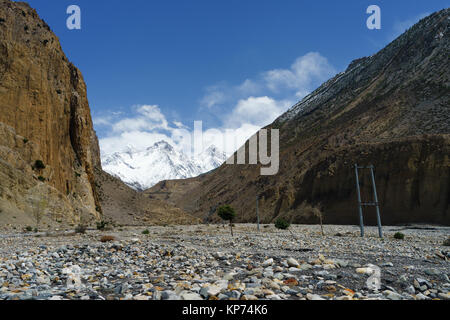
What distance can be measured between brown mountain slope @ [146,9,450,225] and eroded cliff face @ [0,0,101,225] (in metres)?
39.2

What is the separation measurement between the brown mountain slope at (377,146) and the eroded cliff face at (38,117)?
129 feet

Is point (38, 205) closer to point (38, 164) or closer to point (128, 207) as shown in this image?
point (38, 164)

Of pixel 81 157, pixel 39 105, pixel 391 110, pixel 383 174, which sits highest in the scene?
pixel 391 110

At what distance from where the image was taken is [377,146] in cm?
5153

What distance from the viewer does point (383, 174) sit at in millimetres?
47094

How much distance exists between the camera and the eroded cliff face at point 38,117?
37.9m

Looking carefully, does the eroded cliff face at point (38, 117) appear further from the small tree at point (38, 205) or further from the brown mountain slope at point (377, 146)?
the brown mountain slope at point (377, 146)

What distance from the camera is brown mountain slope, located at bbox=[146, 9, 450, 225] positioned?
4228 cm

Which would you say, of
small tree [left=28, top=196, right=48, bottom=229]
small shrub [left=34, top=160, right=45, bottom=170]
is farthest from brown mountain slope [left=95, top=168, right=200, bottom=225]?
small tree [left=28, top=196, right=48, bottom=229]

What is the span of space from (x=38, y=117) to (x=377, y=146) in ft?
176

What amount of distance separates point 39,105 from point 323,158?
5177cm

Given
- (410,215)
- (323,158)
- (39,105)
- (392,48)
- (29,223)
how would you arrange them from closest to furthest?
(29,223) < (410,215) < (39,105) < (323,158) < (392,48)
